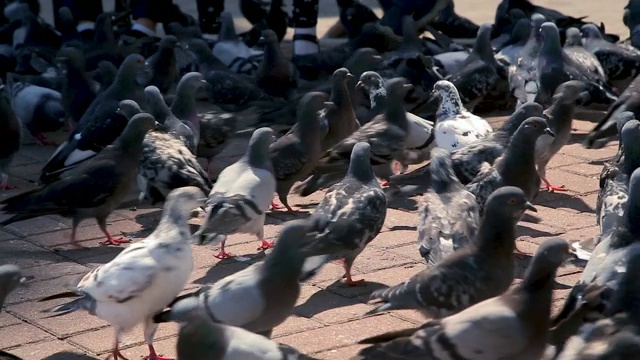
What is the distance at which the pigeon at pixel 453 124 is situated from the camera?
7.03 m

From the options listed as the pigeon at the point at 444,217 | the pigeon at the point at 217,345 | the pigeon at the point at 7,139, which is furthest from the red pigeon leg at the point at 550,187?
the pigeon at the point at 217,345

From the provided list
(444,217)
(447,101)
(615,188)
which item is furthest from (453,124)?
(444,217)

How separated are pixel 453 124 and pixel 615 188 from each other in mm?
1622

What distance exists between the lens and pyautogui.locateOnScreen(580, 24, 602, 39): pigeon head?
10.0 meters

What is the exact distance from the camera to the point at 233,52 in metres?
10.6

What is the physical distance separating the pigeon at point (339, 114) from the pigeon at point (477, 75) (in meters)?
1.03

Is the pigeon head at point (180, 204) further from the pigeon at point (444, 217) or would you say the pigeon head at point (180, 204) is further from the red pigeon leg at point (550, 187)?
the red pigeon leg at point (550, 187)

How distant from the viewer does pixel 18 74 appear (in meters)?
9.81

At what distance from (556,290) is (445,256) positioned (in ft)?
2.22

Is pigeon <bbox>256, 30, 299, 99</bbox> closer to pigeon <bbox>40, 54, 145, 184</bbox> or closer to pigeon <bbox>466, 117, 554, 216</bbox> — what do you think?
pigeon <bbox>40, 54, 145, 184</bbox>

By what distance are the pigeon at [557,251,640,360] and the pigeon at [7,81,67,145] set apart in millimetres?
5355

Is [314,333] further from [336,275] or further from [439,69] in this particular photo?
[439,69]

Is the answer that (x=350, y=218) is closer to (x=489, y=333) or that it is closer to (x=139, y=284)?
(x=139, y=284)

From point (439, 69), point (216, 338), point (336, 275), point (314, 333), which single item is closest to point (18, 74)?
point (439, 69)
